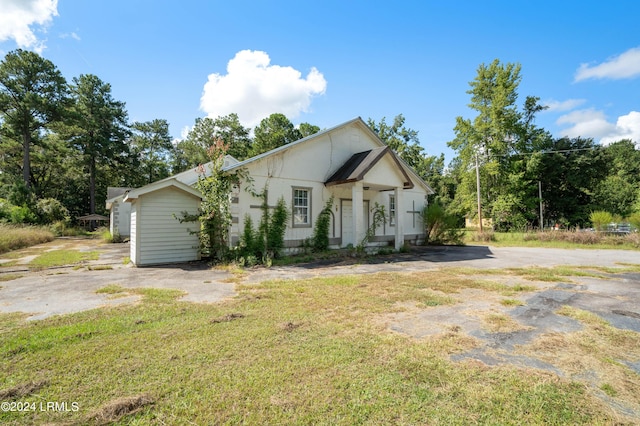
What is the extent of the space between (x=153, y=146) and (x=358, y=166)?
47.9 m

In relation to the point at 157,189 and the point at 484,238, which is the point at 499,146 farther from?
the point at 157,189

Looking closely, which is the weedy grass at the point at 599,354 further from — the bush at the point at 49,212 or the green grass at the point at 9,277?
the bush at the point at 49,212

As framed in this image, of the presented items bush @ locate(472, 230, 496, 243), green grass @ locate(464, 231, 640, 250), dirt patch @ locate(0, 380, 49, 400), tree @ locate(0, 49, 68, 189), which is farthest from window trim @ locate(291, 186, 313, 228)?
tree @ locate(0, 49, 68, 189)

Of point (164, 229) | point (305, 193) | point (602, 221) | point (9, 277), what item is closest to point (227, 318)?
point (164, 229)

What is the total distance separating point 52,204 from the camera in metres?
29.7

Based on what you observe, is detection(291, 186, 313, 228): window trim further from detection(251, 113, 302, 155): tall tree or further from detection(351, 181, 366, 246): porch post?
detection(251, 113, 302, 155): tall tree

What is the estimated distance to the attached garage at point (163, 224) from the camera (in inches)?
400

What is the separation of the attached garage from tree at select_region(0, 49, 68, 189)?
2909cm

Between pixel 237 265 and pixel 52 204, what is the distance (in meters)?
31.3

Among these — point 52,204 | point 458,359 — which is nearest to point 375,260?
point 458,359

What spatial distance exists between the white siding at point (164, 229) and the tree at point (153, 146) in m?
40.0

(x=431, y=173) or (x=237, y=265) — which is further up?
(x=431, y=173)

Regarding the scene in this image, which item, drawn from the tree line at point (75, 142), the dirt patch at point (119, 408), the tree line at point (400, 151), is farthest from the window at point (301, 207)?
the tree line at point (75, 142)

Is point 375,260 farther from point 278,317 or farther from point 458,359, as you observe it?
point 458,359
